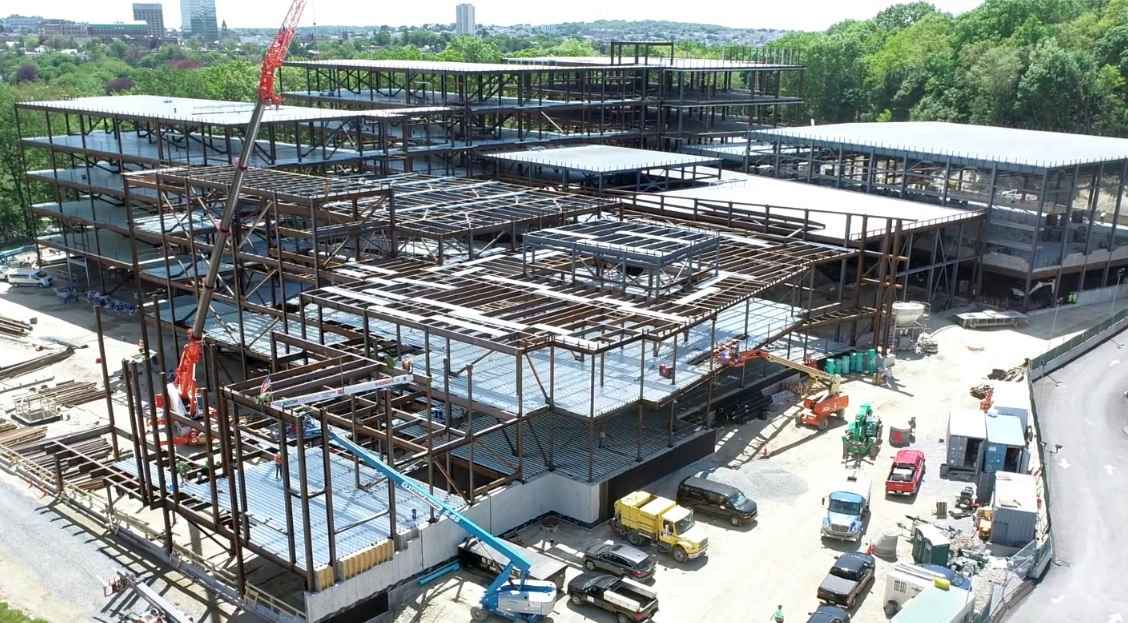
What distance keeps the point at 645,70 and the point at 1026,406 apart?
6199cm

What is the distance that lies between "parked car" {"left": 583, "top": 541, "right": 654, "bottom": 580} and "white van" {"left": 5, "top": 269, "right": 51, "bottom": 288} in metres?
54.6

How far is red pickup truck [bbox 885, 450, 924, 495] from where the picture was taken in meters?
38.5

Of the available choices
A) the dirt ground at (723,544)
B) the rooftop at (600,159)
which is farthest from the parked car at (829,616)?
the rooftop at (600,159)

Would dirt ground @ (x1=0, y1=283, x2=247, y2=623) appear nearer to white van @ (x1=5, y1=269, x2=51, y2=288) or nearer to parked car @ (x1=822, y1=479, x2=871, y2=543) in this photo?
parked car @ (x1=822, y1=479, x2=871, y2=543)

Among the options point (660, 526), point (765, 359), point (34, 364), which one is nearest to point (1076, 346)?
point (765, 359)

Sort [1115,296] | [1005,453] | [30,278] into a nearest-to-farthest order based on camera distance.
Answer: [1005,453] < [1115,296] < [30,278]

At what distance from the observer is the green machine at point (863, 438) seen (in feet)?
138

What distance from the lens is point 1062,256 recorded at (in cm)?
6419

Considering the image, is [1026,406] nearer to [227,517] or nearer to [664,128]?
[227,517]

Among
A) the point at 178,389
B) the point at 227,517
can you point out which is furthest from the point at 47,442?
the point at 227,517

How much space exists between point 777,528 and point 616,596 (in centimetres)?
874

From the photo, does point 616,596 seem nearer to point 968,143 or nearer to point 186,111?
point 186,111

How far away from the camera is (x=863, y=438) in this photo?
42.8m

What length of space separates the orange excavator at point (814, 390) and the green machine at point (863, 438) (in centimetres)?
186
